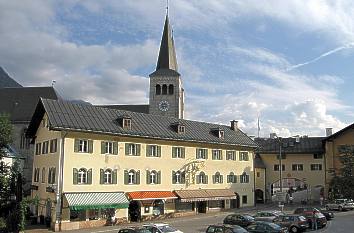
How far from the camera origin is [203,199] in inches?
2276

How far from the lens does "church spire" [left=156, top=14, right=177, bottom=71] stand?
93812 mm

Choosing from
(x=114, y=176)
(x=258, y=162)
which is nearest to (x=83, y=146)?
(x=114, y=176)

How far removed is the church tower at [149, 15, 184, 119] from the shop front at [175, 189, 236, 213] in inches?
1321

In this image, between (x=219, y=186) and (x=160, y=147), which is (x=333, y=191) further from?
(x=160, y=147)

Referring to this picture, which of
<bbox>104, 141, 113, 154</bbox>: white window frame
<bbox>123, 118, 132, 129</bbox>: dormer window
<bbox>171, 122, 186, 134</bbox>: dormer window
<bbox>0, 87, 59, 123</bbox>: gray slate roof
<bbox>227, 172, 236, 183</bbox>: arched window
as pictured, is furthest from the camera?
<bbox>0, 87, 59, 123</bbox>: gray slate roof

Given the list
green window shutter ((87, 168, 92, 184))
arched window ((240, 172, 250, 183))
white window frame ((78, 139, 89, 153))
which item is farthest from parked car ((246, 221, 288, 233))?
arched window ((240, 172, 250, 183))

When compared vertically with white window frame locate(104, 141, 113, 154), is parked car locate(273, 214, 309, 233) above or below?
below

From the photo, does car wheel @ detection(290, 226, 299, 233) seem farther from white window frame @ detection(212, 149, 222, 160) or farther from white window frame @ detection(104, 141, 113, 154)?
A: white window frame @ detection(212, 149, 222, 160)

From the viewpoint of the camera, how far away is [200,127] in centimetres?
6431

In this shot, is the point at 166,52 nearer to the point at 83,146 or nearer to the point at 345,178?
the point at 345,178

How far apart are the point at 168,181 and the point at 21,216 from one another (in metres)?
27.5

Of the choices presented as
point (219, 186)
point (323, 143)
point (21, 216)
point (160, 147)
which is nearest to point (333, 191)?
point (323, 143)

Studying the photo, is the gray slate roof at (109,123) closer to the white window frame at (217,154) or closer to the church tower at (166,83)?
the white window frame at (217,154)

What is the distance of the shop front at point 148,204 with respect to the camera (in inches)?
2021
